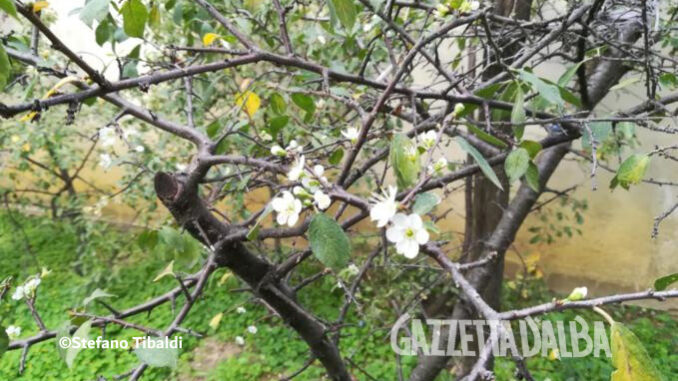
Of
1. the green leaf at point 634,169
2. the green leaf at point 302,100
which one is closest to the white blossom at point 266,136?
the green leaf at point 302,100

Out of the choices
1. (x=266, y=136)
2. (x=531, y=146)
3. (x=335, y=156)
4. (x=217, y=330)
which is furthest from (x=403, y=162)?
(x=217, y=330)

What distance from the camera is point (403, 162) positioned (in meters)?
0.48

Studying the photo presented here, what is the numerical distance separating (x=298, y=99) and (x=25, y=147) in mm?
2212

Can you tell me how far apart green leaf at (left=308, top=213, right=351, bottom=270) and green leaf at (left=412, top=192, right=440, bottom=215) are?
3.4 inches

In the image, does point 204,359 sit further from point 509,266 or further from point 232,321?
point 509,266

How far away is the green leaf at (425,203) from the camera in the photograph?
445 mm

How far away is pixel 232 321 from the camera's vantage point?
2512mm

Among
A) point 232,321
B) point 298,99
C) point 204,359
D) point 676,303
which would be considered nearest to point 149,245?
point 298,99

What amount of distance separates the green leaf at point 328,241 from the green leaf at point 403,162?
83 millimetres

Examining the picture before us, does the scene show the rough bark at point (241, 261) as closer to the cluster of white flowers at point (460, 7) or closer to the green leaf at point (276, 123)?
the green leaf at point (276, 123)

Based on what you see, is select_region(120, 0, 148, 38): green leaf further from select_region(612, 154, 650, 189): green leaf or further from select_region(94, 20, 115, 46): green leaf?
select_region(612, 154, 650, 189): green leaf

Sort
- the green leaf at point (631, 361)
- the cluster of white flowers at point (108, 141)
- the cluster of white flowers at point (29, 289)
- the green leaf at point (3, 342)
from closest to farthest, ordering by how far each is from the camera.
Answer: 1. the green leaf at point (631, 361)
2. the green leaf at point (3, 342)
3. the cluster of white flowers at point (29, 289)
4. the cluster of white flowers at point (108, 141)

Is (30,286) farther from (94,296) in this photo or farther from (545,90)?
(545,90)

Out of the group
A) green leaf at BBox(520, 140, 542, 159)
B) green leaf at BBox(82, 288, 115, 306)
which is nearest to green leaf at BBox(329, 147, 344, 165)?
green leaf at BBox(520, 140, 542, 159)
